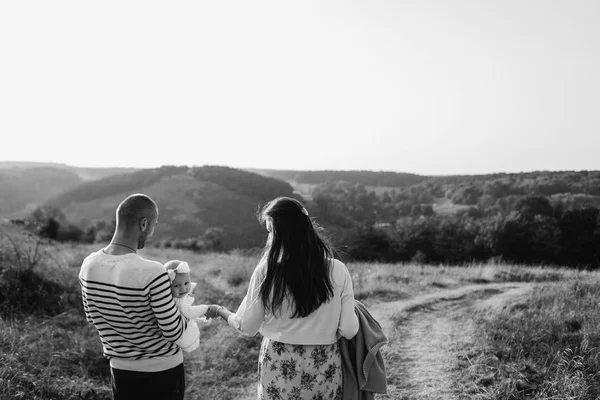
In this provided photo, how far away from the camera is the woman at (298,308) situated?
2.85 m

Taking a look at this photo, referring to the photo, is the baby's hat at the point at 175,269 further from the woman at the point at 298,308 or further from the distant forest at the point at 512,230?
the distant forest at the point at 512,230

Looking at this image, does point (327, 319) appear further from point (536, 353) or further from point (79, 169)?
point (79, 169)

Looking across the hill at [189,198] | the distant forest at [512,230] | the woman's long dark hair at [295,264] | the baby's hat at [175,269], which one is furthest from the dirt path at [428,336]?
the hill at [189,198]

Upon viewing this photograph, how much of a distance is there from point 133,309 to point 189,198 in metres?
88.9

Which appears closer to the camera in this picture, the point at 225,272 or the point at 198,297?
the point at 198,297

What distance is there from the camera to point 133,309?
263 centimetres

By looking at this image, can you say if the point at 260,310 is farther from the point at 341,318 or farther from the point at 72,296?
the point at 72,296

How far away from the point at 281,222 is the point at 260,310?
63 centimetres

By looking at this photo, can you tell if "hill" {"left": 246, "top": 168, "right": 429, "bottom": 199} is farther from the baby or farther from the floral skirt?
the baby

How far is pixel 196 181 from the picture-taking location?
100188mm

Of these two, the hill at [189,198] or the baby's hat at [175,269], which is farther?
the hill at [189,198]

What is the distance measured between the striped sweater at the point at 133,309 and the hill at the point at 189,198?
61549 mm

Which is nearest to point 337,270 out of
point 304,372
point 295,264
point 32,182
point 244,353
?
point 295,264

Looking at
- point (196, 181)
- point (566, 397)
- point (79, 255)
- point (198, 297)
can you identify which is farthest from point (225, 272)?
point (196, 181)
